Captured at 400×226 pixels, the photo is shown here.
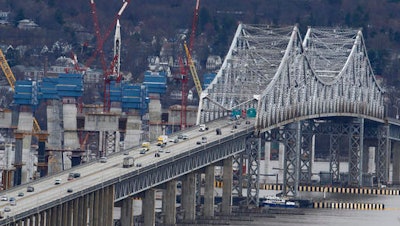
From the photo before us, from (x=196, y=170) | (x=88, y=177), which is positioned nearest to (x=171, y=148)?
(x=196, y=170)

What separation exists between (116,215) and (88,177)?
15307 mm

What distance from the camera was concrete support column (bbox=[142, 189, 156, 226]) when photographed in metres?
180

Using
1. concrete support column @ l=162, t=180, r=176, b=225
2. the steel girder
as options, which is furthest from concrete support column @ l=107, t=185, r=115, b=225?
concrete support column @ l=162, t=180, r=176, b=225

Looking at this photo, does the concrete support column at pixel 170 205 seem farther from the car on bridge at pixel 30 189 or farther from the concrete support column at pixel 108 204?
the car on bridge at pixel 30 189

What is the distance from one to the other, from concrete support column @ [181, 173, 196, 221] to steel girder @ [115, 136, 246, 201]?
104 cm

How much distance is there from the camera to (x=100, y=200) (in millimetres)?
170125

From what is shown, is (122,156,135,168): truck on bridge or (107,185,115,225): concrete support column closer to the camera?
(107,185,115,225): concrete support column

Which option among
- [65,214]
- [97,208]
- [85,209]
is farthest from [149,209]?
[65,214]

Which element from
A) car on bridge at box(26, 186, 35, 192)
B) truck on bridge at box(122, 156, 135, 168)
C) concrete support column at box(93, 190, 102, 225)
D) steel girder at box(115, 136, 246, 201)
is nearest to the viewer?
car on bridge at box(26, 186, 35, 192)

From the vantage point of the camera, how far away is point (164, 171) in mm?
185500

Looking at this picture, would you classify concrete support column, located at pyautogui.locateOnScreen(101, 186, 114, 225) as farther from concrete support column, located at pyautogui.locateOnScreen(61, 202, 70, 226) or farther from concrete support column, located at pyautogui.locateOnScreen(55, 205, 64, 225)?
concrete support column, located at pyautogui.locateOnScreen(55, 205, 64, 225)

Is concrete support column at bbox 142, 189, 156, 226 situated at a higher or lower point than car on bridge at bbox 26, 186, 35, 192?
lower

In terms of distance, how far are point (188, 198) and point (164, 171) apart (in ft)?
27.1

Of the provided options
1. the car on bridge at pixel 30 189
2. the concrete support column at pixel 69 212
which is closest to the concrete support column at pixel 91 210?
the concrete support column at pixel 69 212
